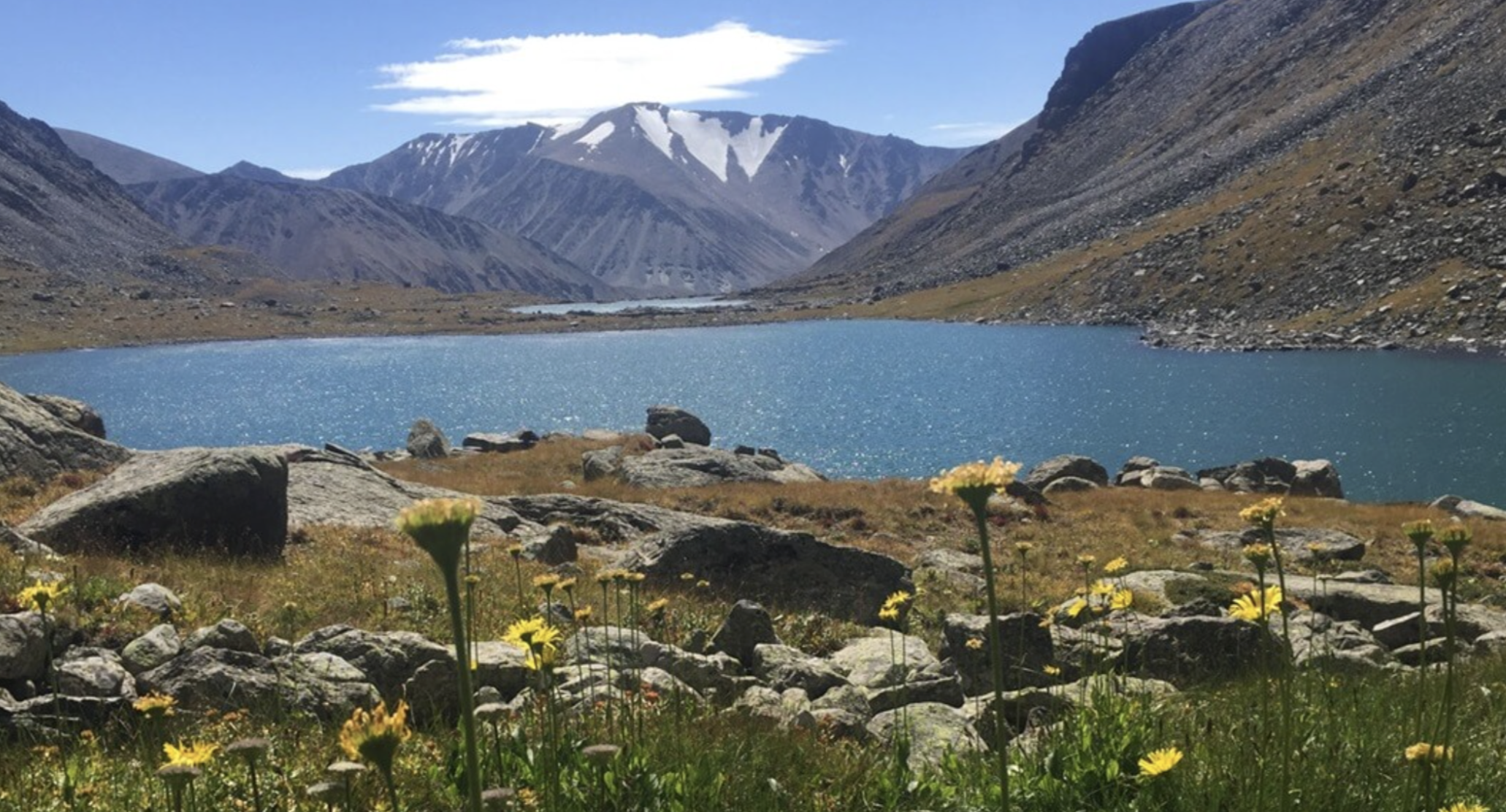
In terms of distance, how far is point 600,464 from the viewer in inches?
1794

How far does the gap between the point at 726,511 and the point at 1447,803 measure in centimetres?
3217

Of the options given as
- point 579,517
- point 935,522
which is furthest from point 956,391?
point 579,517

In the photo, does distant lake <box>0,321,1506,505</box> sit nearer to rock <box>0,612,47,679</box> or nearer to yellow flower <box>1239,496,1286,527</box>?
rock <box>0,612,47,679</box>

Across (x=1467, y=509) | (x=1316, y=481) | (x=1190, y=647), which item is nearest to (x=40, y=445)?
(x=1190, y=647)

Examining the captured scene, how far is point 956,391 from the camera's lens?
3561 inches

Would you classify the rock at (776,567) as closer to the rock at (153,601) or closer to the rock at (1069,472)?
the rock at (153,601)

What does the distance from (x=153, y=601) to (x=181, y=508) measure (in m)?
7.15

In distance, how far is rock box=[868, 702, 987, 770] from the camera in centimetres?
772

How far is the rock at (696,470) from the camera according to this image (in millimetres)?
42844

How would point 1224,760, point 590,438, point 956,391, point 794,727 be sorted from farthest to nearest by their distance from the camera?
1. point 956,391
2. point 590,438
3. point 794,727
4. point 1224,760

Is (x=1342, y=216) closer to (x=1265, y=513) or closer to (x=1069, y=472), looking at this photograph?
Result: (x=1069, y=472)

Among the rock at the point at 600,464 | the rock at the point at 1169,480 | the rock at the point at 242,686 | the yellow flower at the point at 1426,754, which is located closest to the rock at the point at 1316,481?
the rock at the point at 1169,480

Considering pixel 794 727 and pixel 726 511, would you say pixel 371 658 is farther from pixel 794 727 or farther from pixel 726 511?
pixel 726 511

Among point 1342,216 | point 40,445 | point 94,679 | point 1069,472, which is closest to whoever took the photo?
point 94,679
